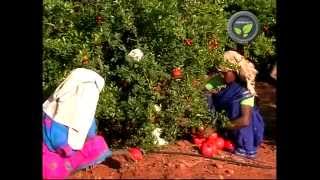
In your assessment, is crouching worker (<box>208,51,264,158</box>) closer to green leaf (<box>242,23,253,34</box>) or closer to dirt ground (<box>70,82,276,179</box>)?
dirt ground (<box>70,82,276,179</box>)

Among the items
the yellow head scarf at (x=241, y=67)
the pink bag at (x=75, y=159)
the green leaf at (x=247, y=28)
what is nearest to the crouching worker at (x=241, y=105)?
the yellow head scarf at (x=241, y=67)

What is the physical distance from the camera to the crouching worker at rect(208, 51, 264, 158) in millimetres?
4418

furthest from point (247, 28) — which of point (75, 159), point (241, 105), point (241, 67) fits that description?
point (75, 159)

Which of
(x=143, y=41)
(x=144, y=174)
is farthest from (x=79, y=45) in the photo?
(x=144, y=174)

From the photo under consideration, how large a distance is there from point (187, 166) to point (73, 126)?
80 cm

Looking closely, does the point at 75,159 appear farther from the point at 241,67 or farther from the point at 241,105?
the point at 241,67

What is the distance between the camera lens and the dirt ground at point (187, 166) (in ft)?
12.9

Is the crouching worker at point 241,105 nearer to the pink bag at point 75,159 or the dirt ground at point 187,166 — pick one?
the dirt ground at point 187,166

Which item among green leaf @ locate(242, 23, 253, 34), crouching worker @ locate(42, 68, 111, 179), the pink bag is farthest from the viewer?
green leaf @ locate(242, 23, 253, 34)

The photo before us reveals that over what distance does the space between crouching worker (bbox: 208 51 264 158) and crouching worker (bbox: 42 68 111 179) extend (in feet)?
3.20

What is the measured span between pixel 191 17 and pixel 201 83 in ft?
1.71

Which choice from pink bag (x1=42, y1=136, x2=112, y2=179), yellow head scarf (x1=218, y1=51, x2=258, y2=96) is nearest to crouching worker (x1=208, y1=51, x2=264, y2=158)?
yellow head scarf (x1=218, y1=51, x2=258, y2=96)

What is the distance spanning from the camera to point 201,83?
15.8 feet
